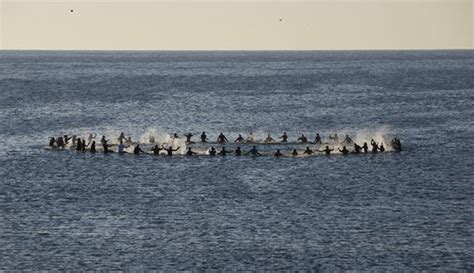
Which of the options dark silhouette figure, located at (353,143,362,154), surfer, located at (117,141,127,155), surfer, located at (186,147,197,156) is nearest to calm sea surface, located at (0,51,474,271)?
dark silhouette figure, located at (353,143,362,154)

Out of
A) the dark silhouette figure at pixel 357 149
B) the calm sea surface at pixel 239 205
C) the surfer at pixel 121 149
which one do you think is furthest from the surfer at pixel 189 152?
the dark silhouette figure at pixel 357 149

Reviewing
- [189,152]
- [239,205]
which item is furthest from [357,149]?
[239,205]

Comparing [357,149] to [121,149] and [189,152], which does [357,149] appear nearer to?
[189,152]

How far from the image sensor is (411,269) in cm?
5538

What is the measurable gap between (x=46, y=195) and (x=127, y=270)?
850 inches

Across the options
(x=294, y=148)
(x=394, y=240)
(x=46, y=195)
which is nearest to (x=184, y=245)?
(x=394, y=240)

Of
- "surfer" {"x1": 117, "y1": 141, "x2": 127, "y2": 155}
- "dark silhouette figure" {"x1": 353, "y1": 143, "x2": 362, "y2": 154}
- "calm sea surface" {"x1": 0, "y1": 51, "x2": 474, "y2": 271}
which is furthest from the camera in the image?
"surfer" {"x1": 117, "y1": 141, "x2": 127, "y2": 155}

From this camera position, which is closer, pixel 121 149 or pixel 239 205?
pixel 239 205

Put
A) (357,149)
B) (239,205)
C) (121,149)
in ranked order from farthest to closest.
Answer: (121,149) → (357,149) → (239,205)

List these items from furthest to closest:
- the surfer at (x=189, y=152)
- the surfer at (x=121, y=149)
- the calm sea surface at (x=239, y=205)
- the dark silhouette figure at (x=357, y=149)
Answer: the surfer at (x=121, y=149) → the dark silhouette figure at (x=357, y=149) → the surfer at (x=189, y=152) → the calm sea surface at (x=239, y=205)

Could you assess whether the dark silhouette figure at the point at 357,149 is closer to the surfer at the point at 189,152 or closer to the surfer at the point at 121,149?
the surfer at the point at 189,152

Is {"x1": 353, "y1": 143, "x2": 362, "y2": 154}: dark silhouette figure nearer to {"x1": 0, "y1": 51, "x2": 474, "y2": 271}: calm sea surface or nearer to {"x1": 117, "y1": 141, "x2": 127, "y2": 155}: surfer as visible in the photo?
{"x1": 0, "y1": 51, "x2": 474, "y2": 271}: calm sea surface

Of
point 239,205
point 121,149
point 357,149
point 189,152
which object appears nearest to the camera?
point 239,205

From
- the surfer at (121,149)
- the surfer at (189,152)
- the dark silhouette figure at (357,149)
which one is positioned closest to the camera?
the surfer at (189,152)
